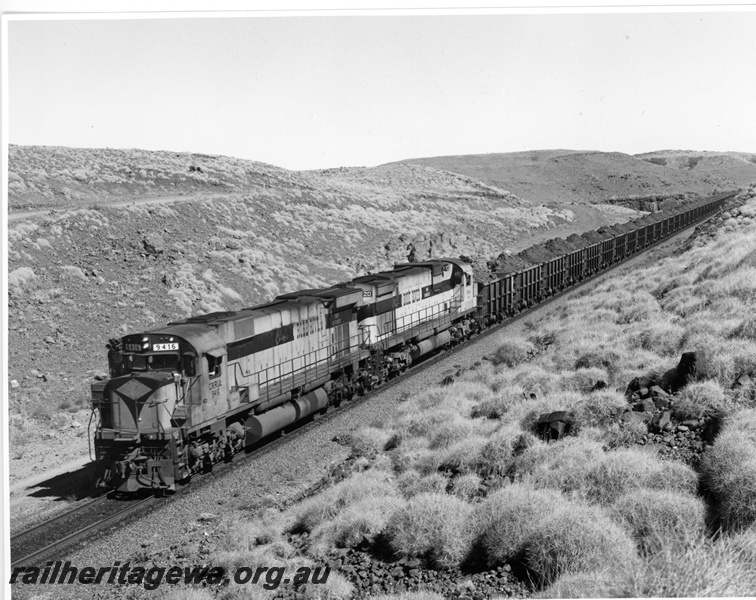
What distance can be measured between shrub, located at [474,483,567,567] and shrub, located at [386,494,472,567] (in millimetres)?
237

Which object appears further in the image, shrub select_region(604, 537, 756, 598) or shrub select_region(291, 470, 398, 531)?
shrub select_region(291, 470, 398, 531)

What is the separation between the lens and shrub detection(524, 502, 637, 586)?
7867 mm

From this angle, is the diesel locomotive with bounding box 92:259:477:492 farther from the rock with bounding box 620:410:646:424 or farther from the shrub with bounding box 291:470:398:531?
the rock with bounding box 620:410:646:424

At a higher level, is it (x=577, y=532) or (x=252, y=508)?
(x=577, y=532)

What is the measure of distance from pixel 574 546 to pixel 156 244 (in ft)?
86.6

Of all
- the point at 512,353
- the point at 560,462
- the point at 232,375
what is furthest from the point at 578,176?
the point at 560,462

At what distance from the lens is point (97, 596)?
30.9 feet

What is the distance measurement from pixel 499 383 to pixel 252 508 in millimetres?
7170

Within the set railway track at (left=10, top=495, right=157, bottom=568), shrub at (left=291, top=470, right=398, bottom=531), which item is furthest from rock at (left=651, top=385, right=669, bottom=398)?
railway track at (left=10, top=495, right=157, bottom=568)

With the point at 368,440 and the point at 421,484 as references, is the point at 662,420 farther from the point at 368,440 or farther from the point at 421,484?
the point at 368,440

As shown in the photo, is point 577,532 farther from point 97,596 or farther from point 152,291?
point 152,291

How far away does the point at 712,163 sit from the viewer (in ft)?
367

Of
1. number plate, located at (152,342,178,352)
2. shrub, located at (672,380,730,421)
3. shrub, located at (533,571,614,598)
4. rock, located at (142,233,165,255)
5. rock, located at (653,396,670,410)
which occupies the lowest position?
shrub, located at (533,571,614,598)

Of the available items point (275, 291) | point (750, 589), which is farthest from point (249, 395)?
point (275, 291)
